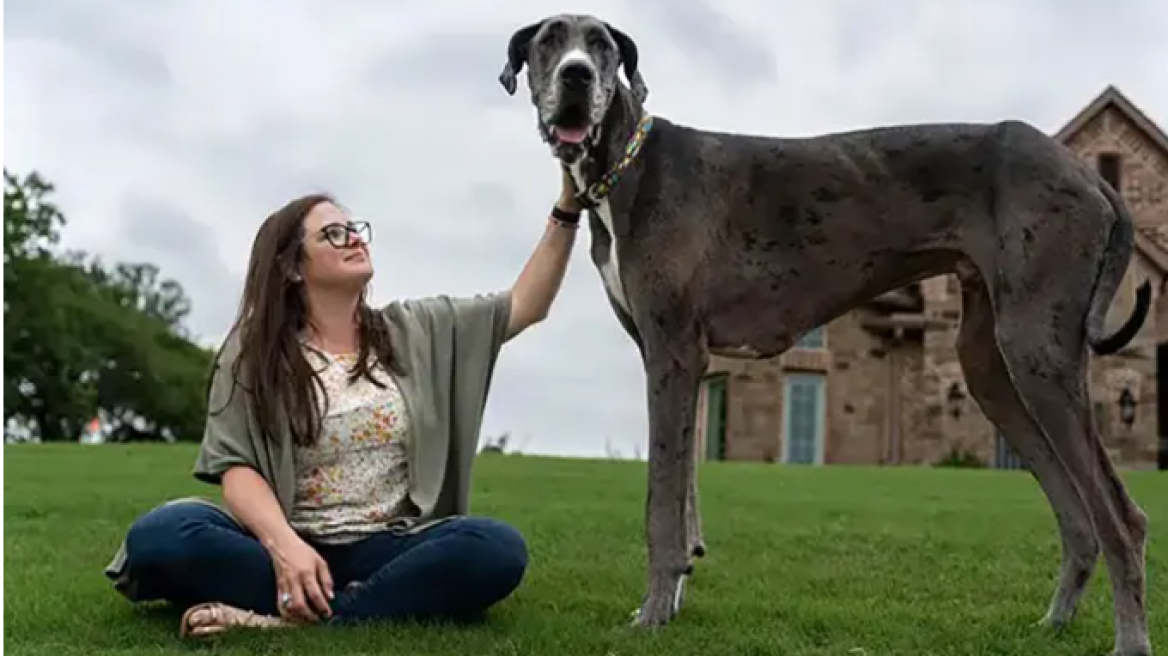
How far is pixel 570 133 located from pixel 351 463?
4.70 ft

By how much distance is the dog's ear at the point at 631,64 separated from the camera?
5141mm

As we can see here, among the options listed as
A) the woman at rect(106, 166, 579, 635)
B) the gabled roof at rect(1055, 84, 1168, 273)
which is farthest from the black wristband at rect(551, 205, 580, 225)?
the gabled roof at rect(1055, 84, 1168, 273)

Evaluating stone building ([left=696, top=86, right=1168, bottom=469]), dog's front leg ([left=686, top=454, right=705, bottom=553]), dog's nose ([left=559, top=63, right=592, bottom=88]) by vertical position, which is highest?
stone building ([left=696, top=86, right=1168, bottom=469])

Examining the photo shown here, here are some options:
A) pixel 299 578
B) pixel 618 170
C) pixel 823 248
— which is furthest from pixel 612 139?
pixel 299 578

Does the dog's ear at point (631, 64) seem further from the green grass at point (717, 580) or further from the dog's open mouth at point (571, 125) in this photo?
the green grass at point (717, 580)

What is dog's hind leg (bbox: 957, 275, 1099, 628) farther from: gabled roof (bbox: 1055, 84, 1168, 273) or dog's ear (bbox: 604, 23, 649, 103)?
gabled roof (bbox: 1055, 84, 1168, 273)

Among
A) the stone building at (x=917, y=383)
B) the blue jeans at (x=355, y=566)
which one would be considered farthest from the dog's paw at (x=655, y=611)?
the stone building at (x=917, y=383)

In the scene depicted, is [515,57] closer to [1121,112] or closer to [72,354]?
[1121,112]

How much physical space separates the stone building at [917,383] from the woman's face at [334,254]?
21.4 m

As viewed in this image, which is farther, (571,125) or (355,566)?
(355,566)

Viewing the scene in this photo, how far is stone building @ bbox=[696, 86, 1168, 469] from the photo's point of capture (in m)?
25.9

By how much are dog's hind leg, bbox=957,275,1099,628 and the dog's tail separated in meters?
0.51

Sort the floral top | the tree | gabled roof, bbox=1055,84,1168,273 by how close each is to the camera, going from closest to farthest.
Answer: the floral top, gabled roof, bbox=1055,84,1168,273, the tree

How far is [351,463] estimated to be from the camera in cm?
504
